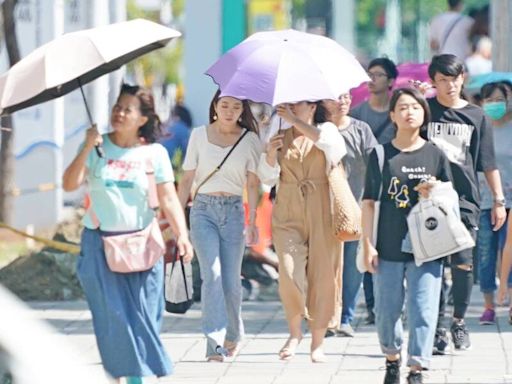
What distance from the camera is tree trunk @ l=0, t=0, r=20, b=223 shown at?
645 inches

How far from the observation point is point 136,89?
9305 millimetres

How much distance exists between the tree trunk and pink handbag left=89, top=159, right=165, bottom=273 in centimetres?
717

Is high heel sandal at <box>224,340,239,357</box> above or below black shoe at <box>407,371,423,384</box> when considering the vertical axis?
below

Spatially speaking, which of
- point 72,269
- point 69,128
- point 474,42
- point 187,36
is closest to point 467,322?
point 72,269

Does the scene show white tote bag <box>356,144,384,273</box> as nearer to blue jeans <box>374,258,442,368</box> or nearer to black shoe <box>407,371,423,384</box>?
blue jeans <box>374,258,442,368</box>

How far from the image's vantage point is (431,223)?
9.36m

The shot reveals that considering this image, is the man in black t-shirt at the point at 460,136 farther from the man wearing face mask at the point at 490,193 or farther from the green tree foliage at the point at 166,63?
the green tree foliage at the point at 166,63

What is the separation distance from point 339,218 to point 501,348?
163cm

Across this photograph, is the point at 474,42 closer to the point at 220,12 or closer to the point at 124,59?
the point at 220,12

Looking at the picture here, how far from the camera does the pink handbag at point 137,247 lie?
911cm

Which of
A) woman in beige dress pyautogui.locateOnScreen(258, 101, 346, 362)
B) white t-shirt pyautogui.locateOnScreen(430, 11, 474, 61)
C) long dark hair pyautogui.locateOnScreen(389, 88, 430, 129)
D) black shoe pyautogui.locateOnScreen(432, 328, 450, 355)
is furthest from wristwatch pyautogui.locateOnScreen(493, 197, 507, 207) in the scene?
white t-shirt pyautogui.locateOnScreen(430, 11, 474, 61)

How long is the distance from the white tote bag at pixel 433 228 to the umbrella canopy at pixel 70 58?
1677 mm

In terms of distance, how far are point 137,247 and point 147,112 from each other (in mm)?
751

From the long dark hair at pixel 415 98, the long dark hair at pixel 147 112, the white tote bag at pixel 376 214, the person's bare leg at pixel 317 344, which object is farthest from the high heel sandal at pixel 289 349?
the long dark hair at pixel 147 112
